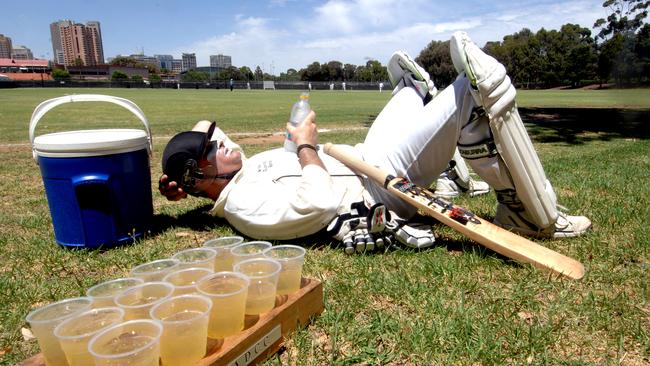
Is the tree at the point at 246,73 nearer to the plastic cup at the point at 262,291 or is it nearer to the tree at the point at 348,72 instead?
the tree at the point at 348,72

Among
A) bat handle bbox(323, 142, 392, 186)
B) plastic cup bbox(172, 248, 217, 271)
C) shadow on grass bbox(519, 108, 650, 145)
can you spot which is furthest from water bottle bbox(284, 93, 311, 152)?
shadow on grass bbox(519, 108, 650, 145)

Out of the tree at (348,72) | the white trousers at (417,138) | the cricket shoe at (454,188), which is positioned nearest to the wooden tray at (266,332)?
the white trousers at (417,138)

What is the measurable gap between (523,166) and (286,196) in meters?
1.69

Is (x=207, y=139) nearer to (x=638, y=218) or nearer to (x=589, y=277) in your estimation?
(x=589, y=277)

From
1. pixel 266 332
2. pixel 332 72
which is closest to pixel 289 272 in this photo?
pixel 266 332

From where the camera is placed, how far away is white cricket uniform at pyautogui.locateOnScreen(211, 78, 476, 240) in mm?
3113

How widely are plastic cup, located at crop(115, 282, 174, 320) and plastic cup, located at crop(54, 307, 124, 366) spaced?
0.18 feet

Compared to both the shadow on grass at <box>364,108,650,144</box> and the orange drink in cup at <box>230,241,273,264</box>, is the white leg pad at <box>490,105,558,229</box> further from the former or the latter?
the shadow on grass at <box>364,108,650,144</box>

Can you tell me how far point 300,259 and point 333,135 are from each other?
9.27 meters

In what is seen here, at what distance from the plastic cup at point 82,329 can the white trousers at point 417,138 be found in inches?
86.5

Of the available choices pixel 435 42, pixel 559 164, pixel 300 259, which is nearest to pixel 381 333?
pixel 300 259

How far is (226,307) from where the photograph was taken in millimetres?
1884

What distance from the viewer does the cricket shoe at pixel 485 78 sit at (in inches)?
114

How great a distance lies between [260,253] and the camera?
240cm
